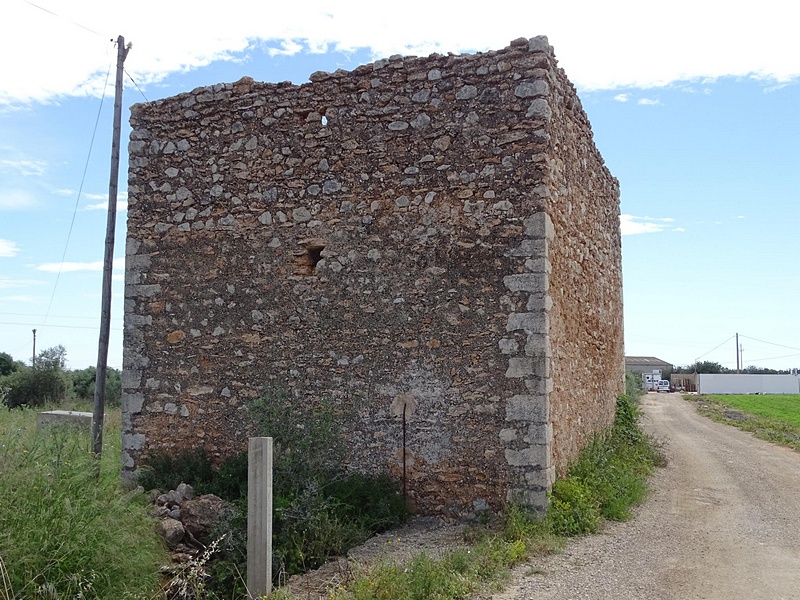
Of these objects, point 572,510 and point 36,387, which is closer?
point 572,510

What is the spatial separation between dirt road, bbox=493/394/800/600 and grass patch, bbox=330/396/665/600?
0.20 m

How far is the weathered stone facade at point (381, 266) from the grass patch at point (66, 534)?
2.34m

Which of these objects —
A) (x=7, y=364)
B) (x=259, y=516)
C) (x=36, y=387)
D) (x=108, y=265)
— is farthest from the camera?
(x=7, y=364)

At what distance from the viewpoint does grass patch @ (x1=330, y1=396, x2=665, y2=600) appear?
18.1 feet

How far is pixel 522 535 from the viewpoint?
693 centimetres

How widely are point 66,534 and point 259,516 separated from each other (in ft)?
4.72

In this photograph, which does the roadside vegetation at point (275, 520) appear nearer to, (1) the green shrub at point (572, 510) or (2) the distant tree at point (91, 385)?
(1) the green shrub at point (572, 510)

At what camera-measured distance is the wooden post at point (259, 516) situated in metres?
5.79

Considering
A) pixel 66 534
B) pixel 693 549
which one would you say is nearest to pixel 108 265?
pixel 66 534

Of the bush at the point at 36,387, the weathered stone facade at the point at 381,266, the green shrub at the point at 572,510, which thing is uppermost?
the weathered stone facade at the point at 381,266

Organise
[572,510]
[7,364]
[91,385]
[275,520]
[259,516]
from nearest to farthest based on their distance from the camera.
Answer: [259,516] → [275,520] → [572,510] → [91,385] → [7,364]

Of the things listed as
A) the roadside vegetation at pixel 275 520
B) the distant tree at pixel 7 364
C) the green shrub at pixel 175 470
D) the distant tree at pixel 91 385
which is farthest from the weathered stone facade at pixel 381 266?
the distant tree at pixel 7 364

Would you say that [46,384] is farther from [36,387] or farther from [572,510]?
[572,510]

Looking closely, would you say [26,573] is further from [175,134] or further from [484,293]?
[175,134]
